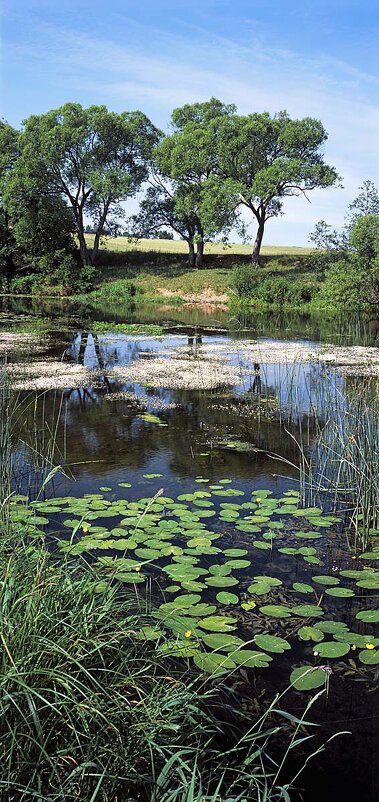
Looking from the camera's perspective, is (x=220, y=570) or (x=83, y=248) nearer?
(x=220, y=570)

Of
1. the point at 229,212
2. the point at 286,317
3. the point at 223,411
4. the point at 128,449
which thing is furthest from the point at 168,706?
the point at 229,212

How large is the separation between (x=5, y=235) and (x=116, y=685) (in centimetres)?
4052

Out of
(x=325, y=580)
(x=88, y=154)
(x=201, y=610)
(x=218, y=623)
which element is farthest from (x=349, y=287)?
(x=218, y=623)

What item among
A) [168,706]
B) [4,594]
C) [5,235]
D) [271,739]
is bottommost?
[271,739]

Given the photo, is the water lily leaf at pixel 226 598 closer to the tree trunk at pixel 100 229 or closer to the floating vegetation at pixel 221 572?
the floating vegetation at pixel 221 572

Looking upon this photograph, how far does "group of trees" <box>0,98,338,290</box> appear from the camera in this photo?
35125 mm

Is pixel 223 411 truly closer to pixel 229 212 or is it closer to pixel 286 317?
pixel 286 317

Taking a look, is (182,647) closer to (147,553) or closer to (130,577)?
(130,577)

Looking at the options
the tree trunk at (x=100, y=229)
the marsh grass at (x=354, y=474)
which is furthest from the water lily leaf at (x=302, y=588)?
the tree trunk at (x=100, y=229)

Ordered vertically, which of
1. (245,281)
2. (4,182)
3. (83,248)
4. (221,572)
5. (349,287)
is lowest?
(221,572)

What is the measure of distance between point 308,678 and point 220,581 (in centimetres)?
102

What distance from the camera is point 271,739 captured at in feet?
9.32

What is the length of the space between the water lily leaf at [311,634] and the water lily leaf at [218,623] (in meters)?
0.39

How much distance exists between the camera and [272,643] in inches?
133
